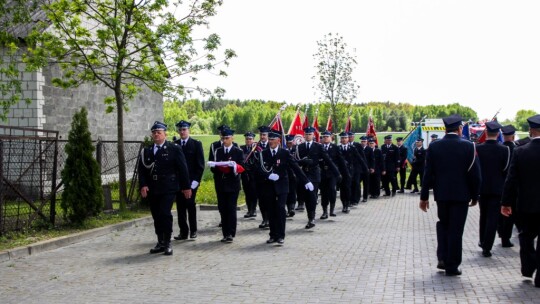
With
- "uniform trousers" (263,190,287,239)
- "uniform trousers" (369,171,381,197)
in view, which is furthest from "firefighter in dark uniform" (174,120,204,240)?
"uniform trousers" (369,171,381,197)

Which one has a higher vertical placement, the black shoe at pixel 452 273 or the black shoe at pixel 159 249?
the black shoe at pixel 159 249

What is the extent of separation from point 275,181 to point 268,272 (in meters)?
3.16

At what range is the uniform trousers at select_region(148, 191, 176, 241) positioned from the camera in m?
10.2

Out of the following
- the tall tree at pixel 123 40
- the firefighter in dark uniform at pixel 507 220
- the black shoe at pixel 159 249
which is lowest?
the black shoe at pixel 159 249

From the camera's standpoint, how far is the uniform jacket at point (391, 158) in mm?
24797

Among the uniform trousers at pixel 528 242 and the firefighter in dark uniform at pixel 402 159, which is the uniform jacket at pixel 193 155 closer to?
the uniform trousers at pixel 528 242

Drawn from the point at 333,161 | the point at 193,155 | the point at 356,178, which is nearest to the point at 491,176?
the point at 193,155

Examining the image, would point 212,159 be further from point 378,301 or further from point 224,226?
point 378,301

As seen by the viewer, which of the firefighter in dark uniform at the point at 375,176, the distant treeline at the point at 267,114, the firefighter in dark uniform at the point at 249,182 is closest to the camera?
the firefighter in dark uniform at the point at 249,182

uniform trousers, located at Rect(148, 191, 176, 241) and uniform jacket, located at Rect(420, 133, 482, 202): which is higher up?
uniform jacket, located at Rect(420, 133, 482, 202)

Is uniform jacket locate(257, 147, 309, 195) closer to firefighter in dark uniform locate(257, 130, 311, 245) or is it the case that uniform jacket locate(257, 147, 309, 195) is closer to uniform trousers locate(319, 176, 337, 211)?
firefighter in dark uniform locate(257, 130, 311, 245)

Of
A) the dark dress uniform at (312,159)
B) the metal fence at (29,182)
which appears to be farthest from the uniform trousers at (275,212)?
the metal fence at (29,182)

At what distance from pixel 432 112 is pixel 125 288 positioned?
92.0 meters

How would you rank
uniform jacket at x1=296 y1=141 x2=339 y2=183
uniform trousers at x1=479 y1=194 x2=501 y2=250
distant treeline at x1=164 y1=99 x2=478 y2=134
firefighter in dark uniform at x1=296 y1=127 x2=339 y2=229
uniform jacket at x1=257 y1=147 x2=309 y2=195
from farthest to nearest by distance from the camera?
distant treeline at x1=164 y1=99 x2=478 y2=134 < uniform jacket at x1=296 y1=141 x2=339 y2=183 < firefighter in dark uniform at x1=296 y1=127 x2=339 y2=229 < uniform jacket at x1=257 y1=147 x2=309 y2=195 < uniform trousers at x1=479 y1=194 x2=501 y2=250
